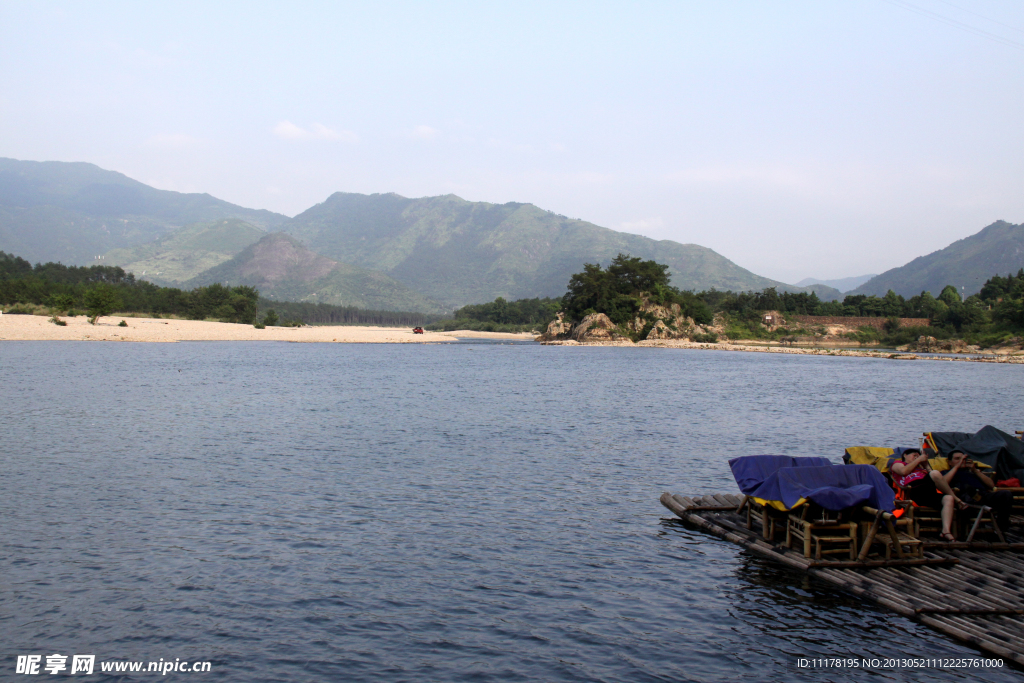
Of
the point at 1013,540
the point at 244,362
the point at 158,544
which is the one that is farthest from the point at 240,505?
the point at 244,362

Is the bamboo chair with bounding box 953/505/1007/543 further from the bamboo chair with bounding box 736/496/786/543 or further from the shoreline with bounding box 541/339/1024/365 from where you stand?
the shoreline with bounding box 541/339/1024/365

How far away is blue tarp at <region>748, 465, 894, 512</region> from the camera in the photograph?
14.6m

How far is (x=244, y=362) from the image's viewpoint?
79125 mm

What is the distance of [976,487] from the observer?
1662 centimetres

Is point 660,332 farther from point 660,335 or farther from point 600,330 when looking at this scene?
point 600,330

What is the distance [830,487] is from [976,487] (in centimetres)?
474

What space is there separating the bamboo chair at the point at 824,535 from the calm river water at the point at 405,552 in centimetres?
81

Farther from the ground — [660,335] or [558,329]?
[558,329]

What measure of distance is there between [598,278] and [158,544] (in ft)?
504

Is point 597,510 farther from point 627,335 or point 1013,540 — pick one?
point 627,335

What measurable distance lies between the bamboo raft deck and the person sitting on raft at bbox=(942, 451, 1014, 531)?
0.75 m

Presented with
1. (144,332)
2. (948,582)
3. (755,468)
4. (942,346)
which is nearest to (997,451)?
(948,582)

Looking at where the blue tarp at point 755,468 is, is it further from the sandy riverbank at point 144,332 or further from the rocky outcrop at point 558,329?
the rocky outcrop at point 558,329

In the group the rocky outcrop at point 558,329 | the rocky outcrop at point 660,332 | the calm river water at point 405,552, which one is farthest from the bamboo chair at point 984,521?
the rocky outcrop at point 558,329
